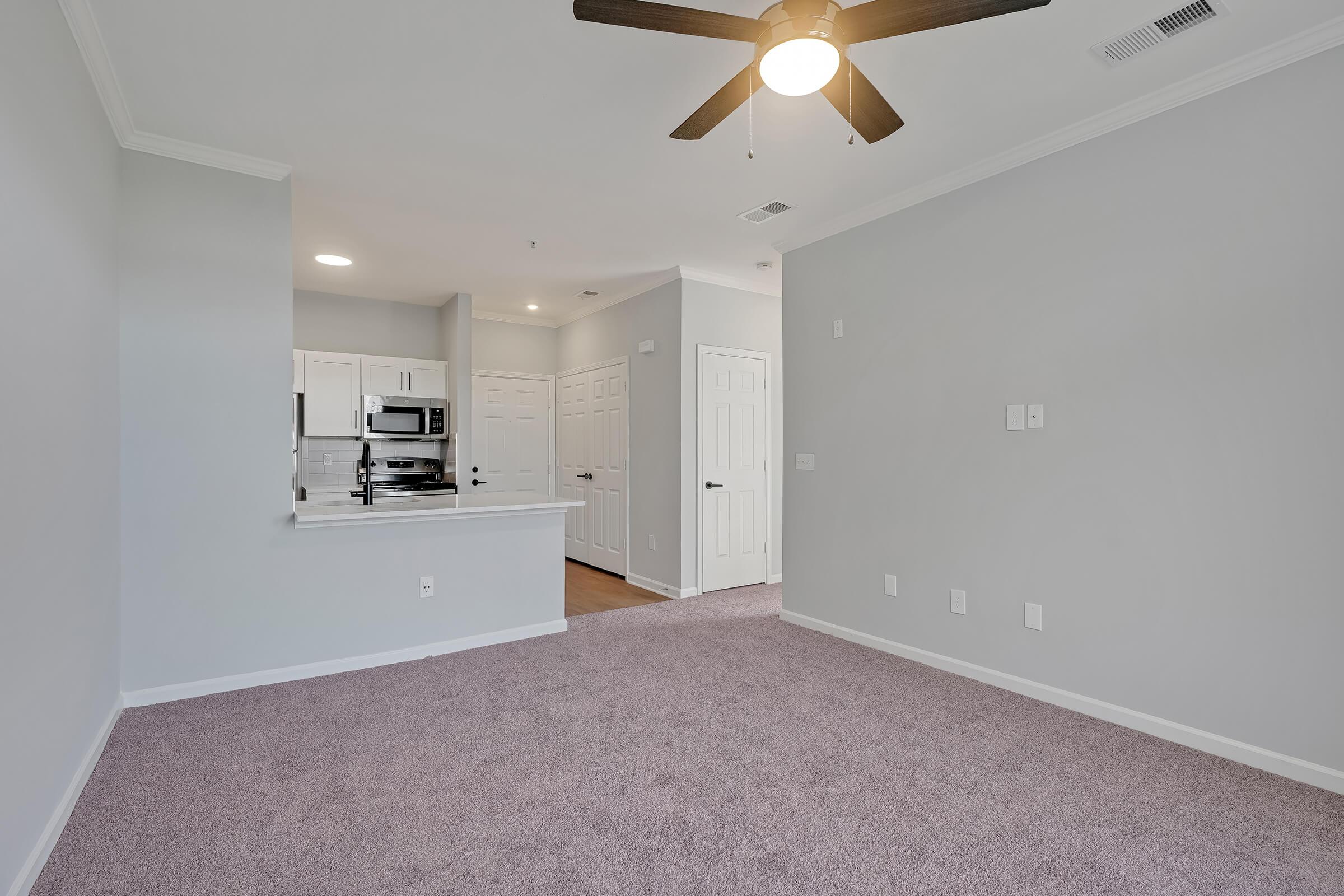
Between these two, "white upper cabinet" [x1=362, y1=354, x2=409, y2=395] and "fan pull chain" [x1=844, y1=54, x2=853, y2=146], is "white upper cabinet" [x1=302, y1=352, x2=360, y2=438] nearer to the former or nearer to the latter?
"white upper cabinet" [x1=362, y1=354, x2=409, y2=395]

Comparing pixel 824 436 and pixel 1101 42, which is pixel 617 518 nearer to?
pixel 824 436

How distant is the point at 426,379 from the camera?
19.5 feet

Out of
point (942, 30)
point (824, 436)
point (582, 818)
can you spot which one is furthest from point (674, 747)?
point (942, 30)

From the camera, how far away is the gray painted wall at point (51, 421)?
5.28ft

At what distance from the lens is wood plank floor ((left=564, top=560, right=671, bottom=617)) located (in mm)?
4844

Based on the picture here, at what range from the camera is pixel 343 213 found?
3805 mm

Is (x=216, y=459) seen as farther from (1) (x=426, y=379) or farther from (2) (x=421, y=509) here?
(1) (x=426, y=379)

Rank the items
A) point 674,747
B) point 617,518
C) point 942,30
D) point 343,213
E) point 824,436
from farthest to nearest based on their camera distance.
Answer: point 617,518 < point 824,436 < point 343,213 < point 674,747 < point 942,30

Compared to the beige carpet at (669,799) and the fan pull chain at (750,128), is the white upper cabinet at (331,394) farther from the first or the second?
the fan pull chain at (750,128)

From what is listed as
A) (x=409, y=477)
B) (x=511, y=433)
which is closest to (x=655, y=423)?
(x=511, y=433)

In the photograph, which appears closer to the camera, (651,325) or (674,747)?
(674,747)

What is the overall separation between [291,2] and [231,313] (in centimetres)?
160

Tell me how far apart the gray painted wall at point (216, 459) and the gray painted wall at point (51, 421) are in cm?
26

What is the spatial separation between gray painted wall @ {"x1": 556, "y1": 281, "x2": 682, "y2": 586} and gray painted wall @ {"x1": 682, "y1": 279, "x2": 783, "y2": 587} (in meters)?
0.06
